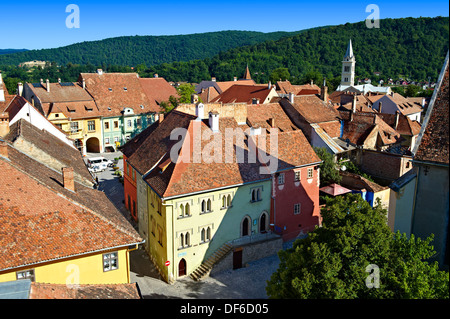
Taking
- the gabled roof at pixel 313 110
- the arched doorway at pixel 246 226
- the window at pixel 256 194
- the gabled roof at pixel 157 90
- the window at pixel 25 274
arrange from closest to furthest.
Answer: the window at pixel 25 274 → the arched doorway at pixel 246 226 → the window at pixel 256 194 → the gabled roof at pixel 313 110 → the gabled roof at pixel 157 90

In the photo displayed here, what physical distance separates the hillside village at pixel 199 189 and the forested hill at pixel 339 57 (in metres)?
90.5

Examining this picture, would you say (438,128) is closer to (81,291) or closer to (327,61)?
(81,291)

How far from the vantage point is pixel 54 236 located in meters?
22.1

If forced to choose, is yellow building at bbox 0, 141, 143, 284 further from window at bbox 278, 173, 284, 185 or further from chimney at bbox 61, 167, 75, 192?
window at bbox 278, 173, 284, 185

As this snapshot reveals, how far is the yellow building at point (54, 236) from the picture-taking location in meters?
21.1

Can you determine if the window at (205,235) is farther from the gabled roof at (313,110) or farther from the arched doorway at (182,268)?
the gabled roof at (313,110)

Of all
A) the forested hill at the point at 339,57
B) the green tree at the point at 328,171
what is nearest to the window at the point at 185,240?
the green tree at the point at 328,171

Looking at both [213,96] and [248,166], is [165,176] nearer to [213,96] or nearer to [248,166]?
[248,166]

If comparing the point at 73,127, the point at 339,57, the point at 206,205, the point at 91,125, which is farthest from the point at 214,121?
the point at 339,57

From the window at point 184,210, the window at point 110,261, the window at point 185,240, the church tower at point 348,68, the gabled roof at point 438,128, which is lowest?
the window at point 185,240
